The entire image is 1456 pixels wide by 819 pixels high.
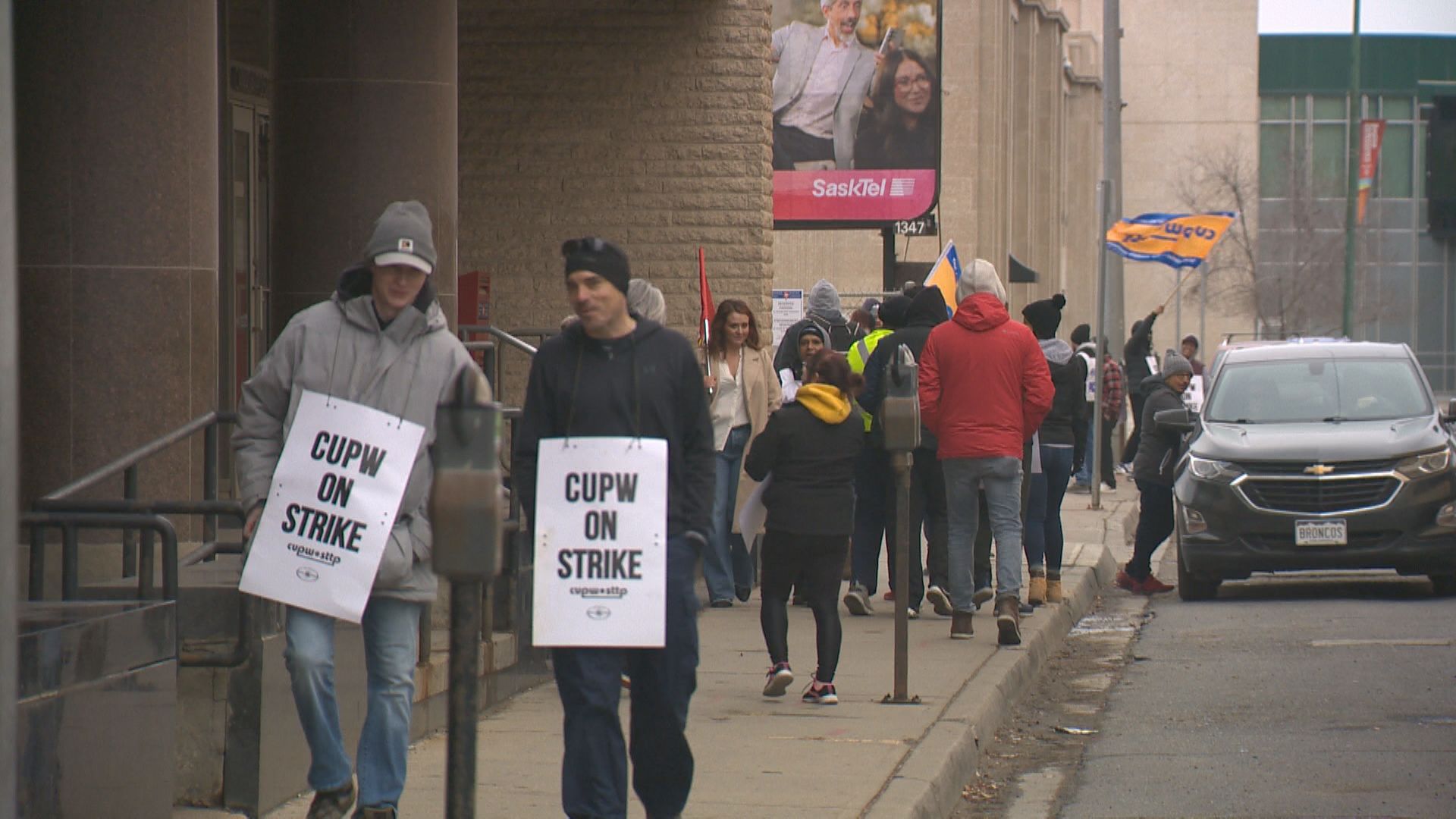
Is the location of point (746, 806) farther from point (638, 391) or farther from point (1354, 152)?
point (1354, 152)

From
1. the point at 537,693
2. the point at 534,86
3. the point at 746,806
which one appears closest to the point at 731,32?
the point at 534,86

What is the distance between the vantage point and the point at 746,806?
7.03m

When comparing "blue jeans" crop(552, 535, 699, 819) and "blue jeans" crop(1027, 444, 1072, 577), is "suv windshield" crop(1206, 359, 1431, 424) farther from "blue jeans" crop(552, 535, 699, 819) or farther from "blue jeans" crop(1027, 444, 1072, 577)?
"blue jeans" crop(552, 535, 699, 819)

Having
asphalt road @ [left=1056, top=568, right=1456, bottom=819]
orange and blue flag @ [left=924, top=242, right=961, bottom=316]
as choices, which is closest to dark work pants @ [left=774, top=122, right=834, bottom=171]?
orange and blue flag @ [left=924, top=242, right=961, bottom=316]

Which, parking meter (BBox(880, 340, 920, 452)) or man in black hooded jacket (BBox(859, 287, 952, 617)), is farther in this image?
man in black hooded jacket (BBox(859, 287, 952, 617))

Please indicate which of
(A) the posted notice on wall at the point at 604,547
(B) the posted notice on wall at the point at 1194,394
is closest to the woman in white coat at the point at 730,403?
(A) the posted notice on wall at the point at 604,547

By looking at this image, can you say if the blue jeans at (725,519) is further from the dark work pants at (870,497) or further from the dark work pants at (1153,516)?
the dark work pants at (1153,516)

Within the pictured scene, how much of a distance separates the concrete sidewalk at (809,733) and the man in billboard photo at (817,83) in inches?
507

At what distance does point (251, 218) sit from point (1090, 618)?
6503 mm

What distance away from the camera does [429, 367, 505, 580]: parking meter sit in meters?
4.19

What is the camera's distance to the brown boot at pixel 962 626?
1140cm

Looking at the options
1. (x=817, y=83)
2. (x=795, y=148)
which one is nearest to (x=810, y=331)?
(x=795, y=148)

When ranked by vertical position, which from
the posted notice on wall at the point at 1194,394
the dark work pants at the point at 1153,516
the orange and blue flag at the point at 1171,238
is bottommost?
the dark work pants at the point at 1153,516

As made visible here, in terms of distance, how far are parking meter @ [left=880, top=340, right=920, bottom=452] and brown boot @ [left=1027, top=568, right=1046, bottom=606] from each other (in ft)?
14.2
